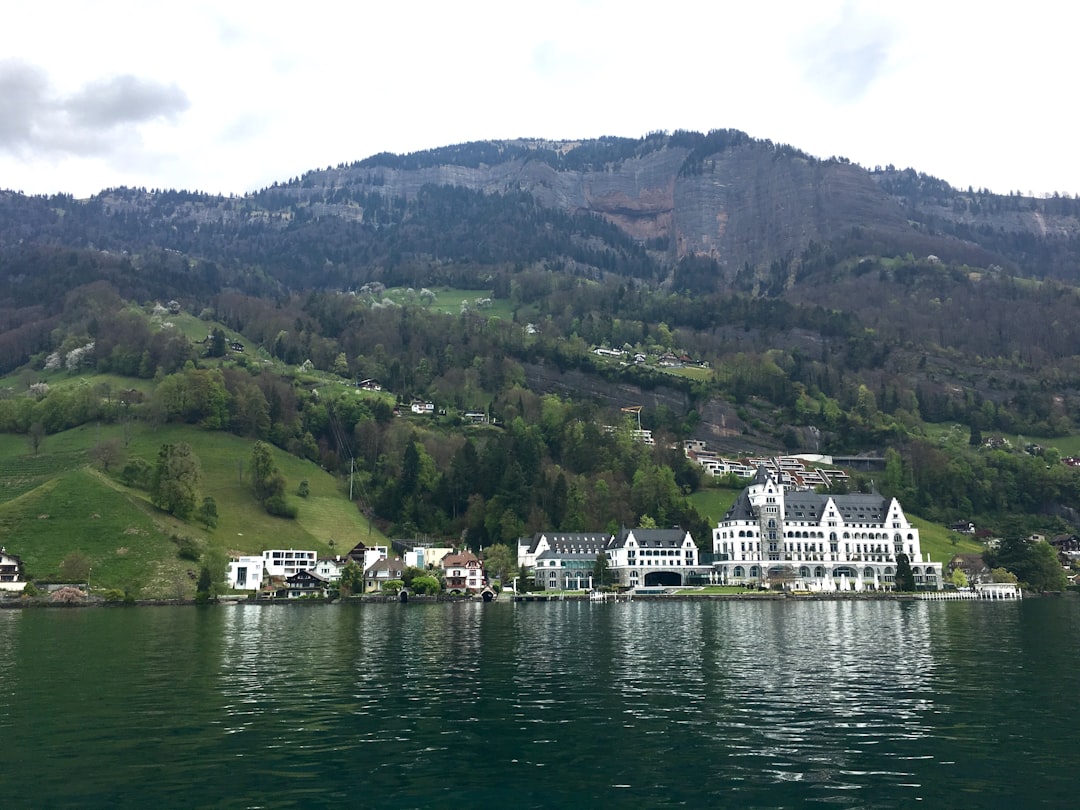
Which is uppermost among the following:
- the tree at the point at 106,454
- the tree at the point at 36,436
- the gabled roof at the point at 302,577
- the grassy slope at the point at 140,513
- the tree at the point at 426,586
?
the tree at the point at 36,436

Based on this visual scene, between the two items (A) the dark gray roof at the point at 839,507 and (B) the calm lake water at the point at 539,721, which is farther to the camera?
(A) the dark gray roof at the point at 839,507

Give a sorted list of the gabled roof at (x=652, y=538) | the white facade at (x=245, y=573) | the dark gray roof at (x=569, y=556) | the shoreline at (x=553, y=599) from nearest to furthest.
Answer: the shoreline at (x=553, y=599) → the white facade at (x=245, y=573) → the dark gray roof at (x=569, y=556) → the gabled roof at (x=652, y=538)

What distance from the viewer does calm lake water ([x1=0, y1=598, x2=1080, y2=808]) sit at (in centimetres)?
2508

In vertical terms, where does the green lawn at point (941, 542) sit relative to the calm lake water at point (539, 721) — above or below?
above

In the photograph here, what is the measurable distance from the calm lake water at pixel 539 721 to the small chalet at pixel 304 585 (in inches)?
2643

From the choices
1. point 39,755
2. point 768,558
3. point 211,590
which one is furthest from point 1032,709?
point 768,558

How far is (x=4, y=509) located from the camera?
429 feet

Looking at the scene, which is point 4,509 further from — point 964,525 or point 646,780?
point 964,525

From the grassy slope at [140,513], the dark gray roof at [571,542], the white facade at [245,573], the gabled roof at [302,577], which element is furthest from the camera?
the dark gray roof at [571,542]

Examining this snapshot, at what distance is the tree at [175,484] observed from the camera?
140 m

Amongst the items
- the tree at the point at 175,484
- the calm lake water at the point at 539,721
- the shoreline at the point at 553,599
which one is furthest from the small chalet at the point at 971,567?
the tree at the point at 175,484

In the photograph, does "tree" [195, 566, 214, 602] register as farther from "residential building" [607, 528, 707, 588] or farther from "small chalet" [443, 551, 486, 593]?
"residential building" [607, 528, 707, 588]

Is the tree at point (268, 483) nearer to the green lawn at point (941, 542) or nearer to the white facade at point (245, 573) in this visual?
the white facade at point (245, 573)

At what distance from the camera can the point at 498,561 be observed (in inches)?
6078
